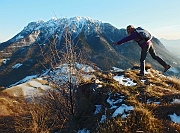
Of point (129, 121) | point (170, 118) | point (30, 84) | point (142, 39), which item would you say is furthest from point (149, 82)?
point (30, 84)

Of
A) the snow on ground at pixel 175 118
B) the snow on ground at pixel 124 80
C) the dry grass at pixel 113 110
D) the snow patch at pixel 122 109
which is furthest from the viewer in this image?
the snow on ground at pixel 124 80

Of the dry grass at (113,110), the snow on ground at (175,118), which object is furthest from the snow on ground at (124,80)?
the snow on ground at (175,118)

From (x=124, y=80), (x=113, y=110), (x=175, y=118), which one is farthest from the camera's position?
(x=124, y=80)

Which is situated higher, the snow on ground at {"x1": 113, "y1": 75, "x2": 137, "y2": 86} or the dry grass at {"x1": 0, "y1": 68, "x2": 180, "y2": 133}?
the snow on ground at {"x1": 113, "y1": 75, "x2": 137, "y2": 86}

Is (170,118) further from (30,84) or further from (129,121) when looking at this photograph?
(30,84)

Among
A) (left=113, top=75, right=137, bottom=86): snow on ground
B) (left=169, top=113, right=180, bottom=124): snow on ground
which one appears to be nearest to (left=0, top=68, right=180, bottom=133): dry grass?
(left=169, top=113, right=180, bottom=124): snow on ground

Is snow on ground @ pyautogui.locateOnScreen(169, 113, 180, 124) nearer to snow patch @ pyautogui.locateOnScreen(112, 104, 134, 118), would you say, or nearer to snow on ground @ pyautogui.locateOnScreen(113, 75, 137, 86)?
snow patch @ pyautogui.locateOnScreen(112, 104, 134, 118)

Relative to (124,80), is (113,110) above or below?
below

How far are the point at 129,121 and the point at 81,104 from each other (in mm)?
4021

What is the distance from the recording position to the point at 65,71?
10.4m

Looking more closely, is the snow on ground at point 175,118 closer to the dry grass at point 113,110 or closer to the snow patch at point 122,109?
the dry grass at point 113,110

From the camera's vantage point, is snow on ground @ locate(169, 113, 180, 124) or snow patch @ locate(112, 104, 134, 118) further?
snow patch @ locate(112, 104, 134, 118)

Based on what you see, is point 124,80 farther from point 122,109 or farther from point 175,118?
point 175,118

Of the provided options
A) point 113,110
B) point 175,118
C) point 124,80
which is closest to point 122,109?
point 113,110
